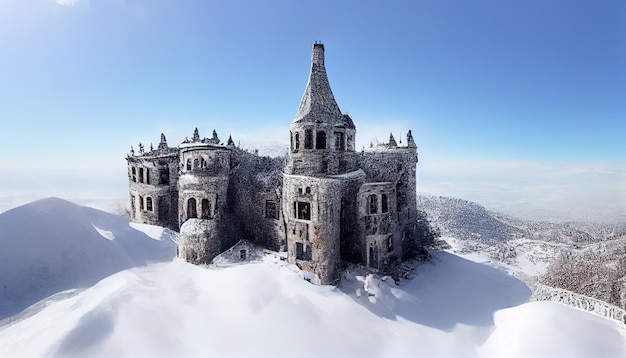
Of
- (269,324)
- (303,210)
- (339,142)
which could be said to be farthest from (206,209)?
(269,324)

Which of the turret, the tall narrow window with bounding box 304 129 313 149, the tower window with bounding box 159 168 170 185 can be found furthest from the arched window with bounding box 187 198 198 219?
the tall narrow window with bounding box 304 129 313 149

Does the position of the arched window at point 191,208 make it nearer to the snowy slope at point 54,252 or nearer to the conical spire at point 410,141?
the snowy slope at point 54,252

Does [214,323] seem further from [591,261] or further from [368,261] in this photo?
[591,261]

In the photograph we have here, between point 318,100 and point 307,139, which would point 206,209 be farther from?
point 318,100

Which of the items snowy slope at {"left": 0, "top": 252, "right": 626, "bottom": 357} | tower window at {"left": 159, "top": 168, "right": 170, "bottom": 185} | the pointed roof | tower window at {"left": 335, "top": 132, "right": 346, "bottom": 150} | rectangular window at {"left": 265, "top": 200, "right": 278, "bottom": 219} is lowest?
snowy slope at {"left": 0, "top": 252, "right": 626, "bottom": 357}

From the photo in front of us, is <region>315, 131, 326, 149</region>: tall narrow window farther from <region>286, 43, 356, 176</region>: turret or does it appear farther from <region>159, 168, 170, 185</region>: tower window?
<region>159, 168, 170, 185</region>: tower window

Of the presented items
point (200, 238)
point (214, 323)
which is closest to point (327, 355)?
point (214, 323)
